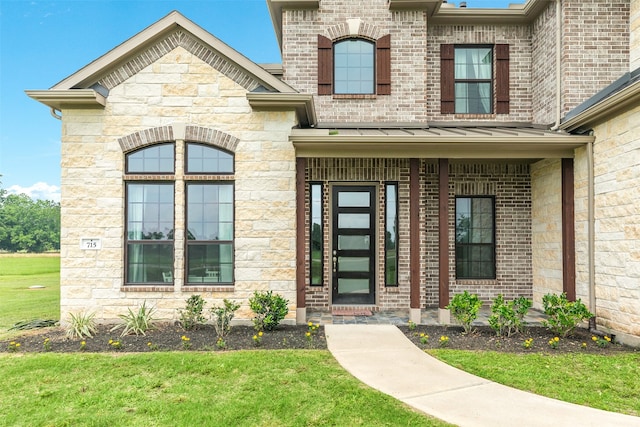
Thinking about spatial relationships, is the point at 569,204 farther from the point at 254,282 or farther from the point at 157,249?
the point at 157,249

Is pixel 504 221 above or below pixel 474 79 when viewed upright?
below

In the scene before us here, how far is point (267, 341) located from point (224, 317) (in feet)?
2.93

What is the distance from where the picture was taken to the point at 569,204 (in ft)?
24.1

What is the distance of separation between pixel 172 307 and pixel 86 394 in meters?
2.87

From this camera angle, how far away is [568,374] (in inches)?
191

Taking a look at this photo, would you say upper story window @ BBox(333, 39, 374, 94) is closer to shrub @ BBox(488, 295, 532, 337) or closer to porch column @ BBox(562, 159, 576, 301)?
porch column @ BBox(562, 159, 576, 301)

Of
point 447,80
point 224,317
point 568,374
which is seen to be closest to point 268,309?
point 224,317

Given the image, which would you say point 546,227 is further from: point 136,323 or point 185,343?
point 136,323

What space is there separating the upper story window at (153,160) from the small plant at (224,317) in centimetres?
258

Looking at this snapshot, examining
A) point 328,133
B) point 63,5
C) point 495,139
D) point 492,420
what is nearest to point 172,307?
point 328,133

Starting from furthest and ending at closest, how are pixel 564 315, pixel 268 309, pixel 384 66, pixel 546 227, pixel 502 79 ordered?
A: pixel 502 79 < pixel 384 66 < pixel 546 227 < pixel 268 309 < pixel 564 315

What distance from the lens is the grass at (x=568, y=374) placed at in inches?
165

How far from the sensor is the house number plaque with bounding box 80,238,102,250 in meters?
7.11

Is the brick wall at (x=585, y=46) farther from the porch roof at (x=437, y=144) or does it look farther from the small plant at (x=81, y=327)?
the small plant at (x=81, y=327)
